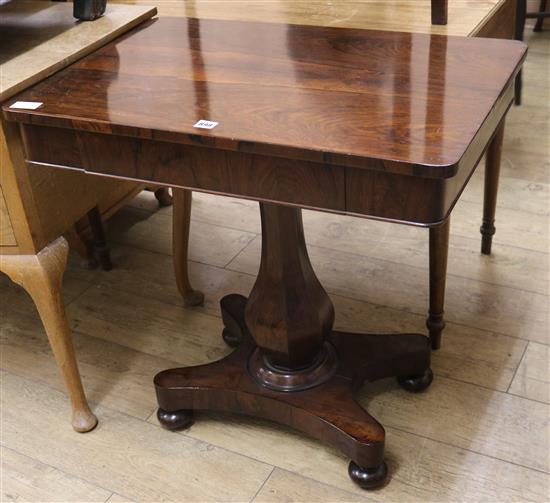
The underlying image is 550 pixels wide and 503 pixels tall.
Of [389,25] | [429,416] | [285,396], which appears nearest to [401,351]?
[429,416]

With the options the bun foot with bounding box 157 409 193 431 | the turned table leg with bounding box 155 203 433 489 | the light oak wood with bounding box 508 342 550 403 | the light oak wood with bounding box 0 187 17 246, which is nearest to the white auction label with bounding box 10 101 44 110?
the light oak wood with bounding box 0 187 17 246

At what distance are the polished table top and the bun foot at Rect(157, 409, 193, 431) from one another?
0.66m

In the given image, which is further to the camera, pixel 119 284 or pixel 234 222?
pixel 234 222

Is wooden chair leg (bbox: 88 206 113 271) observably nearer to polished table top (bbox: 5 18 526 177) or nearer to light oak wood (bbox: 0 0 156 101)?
light oak wood (bbox: 0 0 156 101)

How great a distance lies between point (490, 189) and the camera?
1997 mm

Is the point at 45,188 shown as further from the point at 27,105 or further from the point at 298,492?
the point at 298,492

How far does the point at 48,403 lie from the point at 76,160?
68 centimetres

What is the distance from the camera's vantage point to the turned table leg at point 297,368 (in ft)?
4.81

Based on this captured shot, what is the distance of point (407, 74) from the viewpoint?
1295 millimetres

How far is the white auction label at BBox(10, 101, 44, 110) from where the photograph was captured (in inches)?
50.2

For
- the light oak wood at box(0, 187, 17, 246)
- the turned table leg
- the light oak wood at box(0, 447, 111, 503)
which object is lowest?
the light oak wood at box(0, 447, 111, 503)

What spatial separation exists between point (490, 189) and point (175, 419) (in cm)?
93

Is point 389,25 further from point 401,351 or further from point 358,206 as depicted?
point 358,206

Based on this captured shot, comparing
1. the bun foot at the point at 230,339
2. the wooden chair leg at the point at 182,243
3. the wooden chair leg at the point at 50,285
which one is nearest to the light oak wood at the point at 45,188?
the wooden chair leg at the point at 50,285
